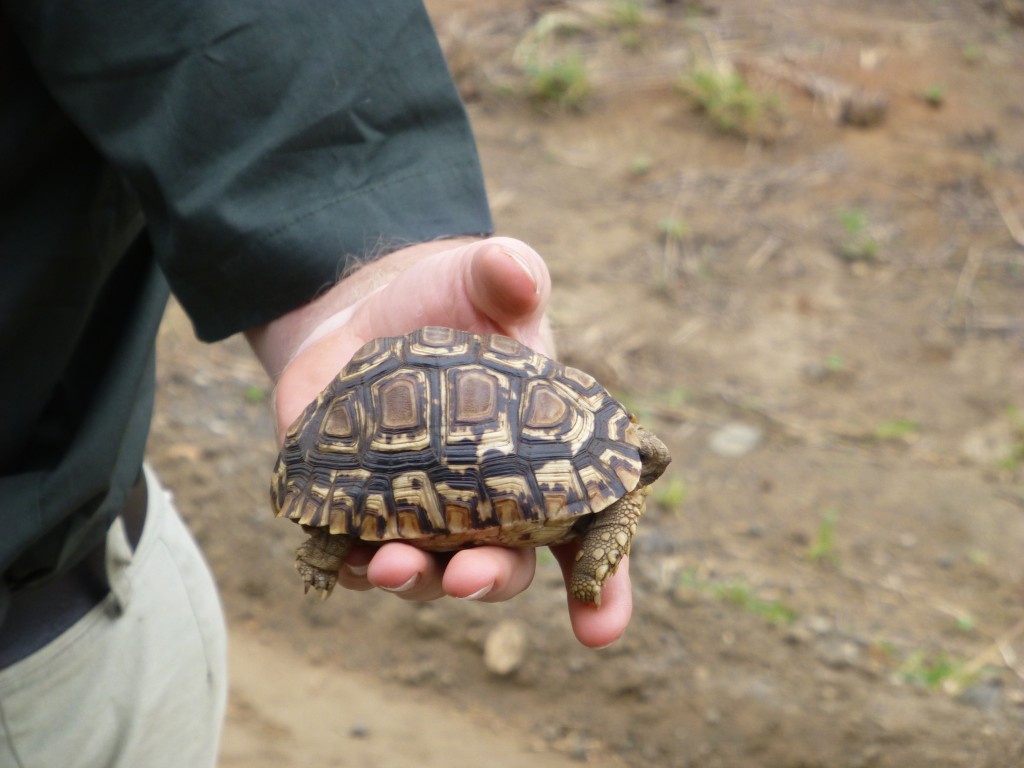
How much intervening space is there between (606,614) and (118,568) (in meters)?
1.22

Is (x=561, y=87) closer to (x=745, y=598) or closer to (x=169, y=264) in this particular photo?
(x=745, y=598)

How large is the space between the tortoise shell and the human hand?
78mm

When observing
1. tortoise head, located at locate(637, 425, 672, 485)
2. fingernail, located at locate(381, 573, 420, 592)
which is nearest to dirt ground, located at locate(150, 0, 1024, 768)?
tortoise head, located at locate(637, 425, 672, 485)

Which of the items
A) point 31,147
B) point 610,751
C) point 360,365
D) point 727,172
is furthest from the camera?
point 727,172

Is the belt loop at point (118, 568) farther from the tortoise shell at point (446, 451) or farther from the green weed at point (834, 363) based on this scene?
the green weed at point (834, 363)

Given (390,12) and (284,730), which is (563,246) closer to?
(284,730)

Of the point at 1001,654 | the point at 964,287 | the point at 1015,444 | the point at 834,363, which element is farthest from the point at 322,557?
the point at 964,287

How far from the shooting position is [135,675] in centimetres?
274

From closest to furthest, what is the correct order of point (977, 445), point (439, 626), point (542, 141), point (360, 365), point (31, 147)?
point (31, 147)
point (360, 365)
point (439, 626)
point (977, 445)
point (542, 141)

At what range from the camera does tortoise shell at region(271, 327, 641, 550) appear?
2514mm

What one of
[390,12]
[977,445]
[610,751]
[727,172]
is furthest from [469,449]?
[727,172]

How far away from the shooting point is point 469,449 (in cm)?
252

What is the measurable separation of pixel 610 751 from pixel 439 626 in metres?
1.00

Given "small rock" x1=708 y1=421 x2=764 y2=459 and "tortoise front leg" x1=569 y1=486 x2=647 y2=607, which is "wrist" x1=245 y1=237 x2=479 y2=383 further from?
"small rock" x1=708 y1=421 x2=764 y2=459
